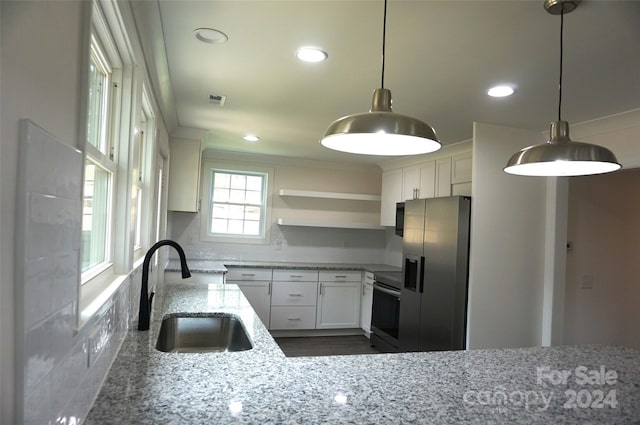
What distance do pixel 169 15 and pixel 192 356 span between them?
1.40 metres

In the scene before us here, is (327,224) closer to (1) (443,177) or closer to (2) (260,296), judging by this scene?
(2) (260,296)

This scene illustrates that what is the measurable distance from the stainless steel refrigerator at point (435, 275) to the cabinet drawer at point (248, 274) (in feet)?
5.61

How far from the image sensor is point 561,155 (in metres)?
1.34

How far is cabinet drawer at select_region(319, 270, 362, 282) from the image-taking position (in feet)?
16.9

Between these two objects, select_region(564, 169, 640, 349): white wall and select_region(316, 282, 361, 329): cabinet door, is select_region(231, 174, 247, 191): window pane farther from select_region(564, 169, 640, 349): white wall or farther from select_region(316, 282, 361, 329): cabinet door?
select_region(564, 169, 640, 349): white wall

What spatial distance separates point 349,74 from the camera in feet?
7.71

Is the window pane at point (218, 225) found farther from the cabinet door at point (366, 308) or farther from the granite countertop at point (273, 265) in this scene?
the cabinet door at point (366, 308)

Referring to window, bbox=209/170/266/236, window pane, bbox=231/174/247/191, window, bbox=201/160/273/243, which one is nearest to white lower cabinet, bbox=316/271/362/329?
window, bbox=201/160/273/243

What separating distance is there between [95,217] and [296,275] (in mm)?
3694

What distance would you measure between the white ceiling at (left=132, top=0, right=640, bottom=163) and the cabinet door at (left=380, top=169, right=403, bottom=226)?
1790mm

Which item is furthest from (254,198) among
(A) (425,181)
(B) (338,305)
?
(A) (425,181)

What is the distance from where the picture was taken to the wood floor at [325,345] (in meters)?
4.55

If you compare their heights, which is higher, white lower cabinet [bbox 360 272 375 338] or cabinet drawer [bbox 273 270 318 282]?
cabinet drawer [bbox 273 270 318 282]

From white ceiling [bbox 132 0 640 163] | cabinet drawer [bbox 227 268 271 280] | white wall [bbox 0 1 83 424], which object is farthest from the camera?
cabinet drawer [bbox 227 268 271 280]
